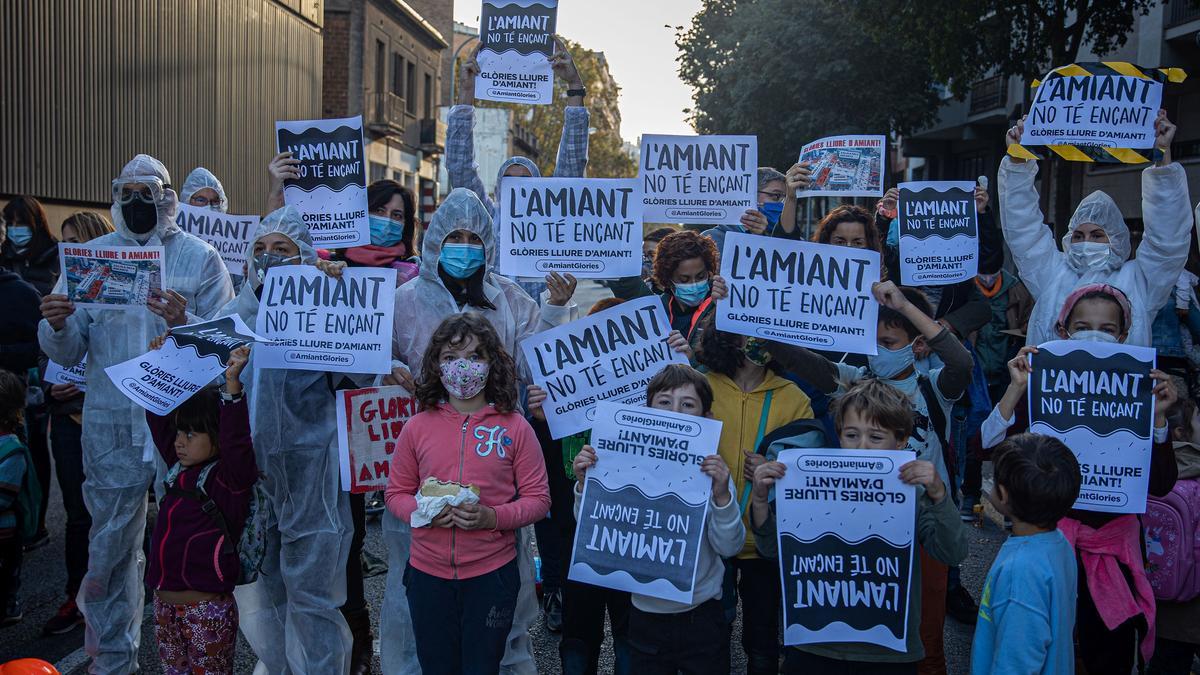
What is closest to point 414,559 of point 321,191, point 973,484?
point 321,191

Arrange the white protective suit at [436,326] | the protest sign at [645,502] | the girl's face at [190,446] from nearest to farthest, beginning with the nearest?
1. the protest sign at [645,502]
2. the girl's face at [190,446]
3. the white protective suit at [436,326]

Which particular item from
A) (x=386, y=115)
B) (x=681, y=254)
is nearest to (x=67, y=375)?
(x=681, y=254)

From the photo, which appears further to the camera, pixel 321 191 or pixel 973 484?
pixel 973 484

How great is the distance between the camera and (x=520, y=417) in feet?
13.2

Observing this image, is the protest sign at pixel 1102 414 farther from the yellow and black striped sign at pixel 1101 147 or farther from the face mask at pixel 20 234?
the face mask at pixel 20 234

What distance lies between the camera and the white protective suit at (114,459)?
4.74m

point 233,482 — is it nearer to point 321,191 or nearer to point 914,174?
point 321,191

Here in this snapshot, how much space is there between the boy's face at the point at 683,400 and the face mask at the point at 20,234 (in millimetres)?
4941

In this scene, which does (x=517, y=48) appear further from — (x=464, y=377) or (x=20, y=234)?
(x=20, y=234)

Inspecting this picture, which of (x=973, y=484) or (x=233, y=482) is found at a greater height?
(x=233, y=482)

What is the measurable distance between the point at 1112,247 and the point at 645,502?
2943 mm

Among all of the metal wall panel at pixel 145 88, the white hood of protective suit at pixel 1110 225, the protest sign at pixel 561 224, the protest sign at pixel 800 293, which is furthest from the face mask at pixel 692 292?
the metal wall panel at pixel 145 88

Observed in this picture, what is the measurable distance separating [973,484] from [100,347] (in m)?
6.13

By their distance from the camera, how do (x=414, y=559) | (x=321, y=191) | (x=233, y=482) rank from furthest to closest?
(x=321, y=191)
(x=233, y=482)
(x=414, y=559)
